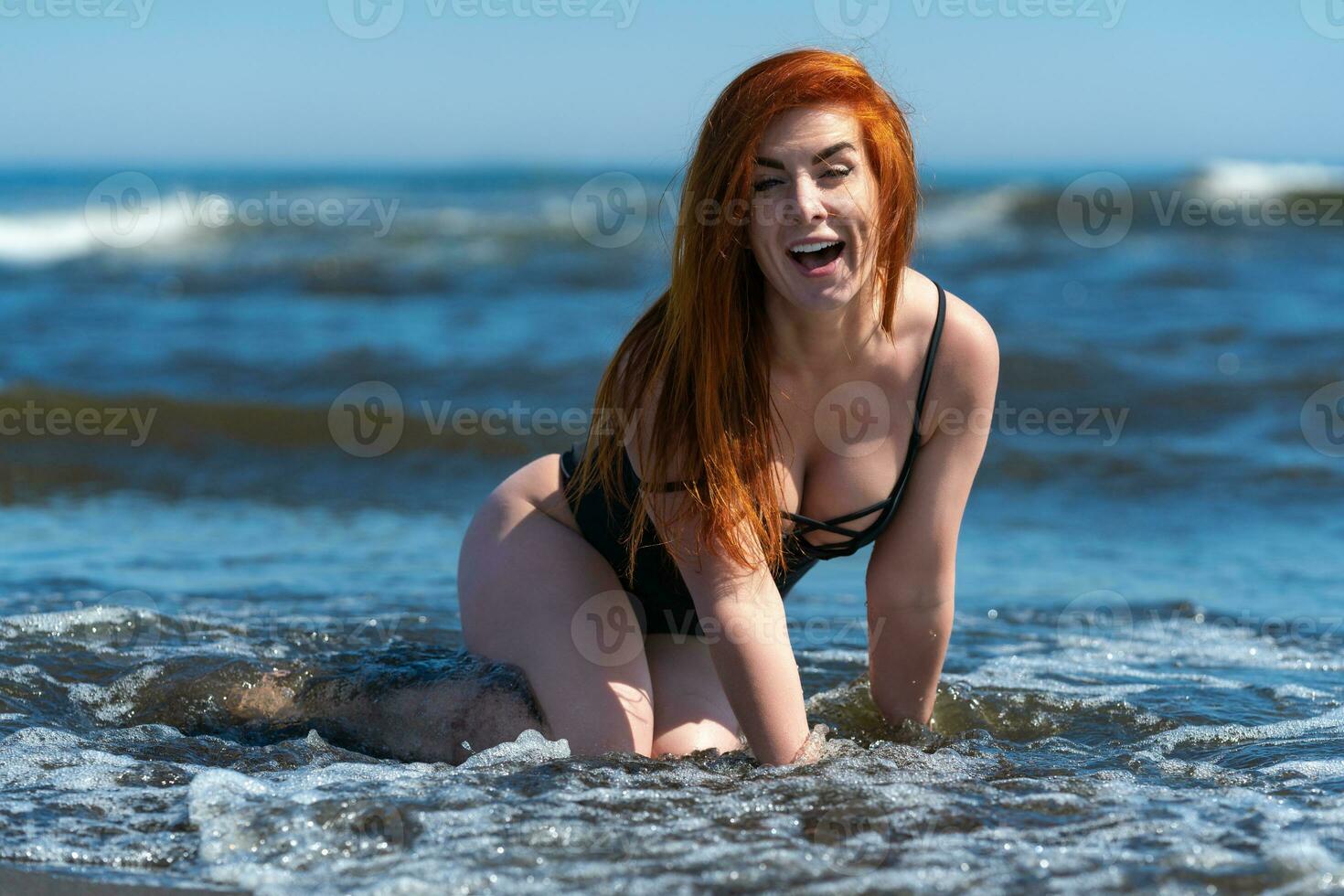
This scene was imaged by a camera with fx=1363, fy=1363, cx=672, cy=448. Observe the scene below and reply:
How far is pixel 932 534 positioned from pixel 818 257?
0.78 m

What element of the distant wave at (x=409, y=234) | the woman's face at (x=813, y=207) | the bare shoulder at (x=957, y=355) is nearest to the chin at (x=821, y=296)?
the woman's face at (x=813, y=207)

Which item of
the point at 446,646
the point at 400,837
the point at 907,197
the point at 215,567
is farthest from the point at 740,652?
the point at 215,567

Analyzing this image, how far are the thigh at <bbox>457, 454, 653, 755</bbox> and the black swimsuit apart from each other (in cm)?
5

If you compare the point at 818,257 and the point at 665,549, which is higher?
the point at 818,257

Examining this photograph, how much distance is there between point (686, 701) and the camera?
11.5ft

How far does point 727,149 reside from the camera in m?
2.86

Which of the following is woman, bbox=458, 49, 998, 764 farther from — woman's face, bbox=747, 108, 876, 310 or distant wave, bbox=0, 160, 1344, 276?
distant wave, bbox=0, 160, 1344, 276

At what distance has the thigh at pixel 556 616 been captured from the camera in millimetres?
3352

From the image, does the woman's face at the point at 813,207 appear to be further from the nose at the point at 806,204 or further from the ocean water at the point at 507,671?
the ocean water at the point at 507,671

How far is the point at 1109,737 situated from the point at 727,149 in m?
1.86

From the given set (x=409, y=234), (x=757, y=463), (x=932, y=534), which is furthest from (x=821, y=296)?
(x=409, y=234)

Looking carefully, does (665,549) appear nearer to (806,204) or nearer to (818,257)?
(818,257)

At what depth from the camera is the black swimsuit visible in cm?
324

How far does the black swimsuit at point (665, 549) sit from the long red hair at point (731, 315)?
0.16 meters
